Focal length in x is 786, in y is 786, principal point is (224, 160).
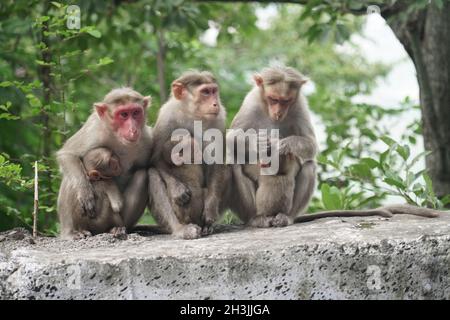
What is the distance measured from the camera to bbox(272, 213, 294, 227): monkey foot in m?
6.66

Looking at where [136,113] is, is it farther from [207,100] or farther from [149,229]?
[149,229]

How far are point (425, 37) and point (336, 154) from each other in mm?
1768

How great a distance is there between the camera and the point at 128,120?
6453 millimetres

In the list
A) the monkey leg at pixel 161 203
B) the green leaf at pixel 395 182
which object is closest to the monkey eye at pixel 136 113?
the monkey leg at pixel 161 203

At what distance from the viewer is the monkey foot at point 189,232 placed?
624 cm

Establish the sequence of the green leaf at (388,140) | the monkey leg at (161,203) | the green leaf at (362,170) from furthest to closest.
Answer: the green leaf at (362,170) → the green leaf at (388,140) → the monkey leg at (161,203)

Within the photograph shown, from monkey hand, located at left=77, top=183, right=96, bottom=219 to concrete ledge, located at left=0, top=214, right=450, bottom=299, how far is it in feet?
2.76

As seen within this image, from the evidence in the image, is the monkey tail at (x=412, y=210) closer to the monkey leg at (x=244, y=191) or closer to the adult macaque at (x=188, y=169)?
the monkey leg at (x=244, y=191)

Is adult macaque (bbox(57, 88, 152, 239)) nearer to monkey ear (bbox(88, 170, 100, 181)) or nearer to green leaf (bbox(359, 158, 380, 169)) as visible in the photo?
monkey ear (bbox(88, 170, 100, 181))

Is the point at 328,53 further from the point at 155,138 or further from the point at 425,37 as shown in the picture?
the point at 155,138

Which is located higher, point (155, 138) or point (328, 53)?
point (328, 53)
